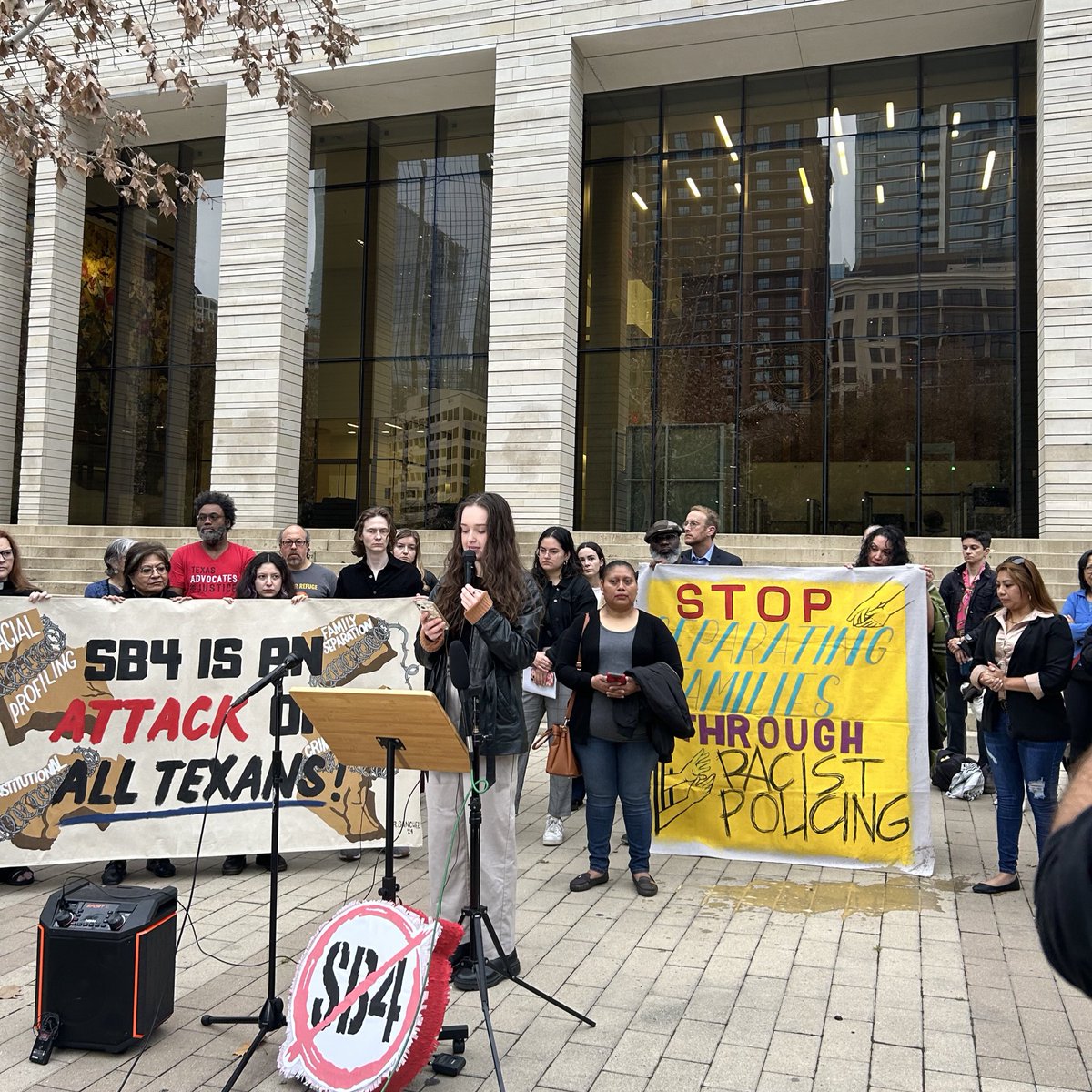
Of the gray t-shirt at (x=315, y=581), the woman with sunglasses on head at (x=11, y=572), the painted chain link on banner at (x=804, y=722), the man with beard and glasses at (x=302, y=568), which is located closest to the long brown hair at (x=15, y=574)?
the woman with sunglasses on head at (x=11, y=572)

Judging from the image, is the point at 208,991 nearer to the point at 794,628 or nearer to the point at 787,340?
the point at 794,628

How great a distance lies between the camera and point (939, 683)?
276 inches

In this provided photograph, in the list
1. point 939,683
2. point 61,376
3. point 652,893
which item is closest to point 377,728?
point 652,893

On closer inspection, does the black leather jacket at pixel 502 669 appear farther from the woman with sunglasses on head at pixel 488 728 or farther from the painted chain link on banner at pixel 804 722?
the painted chain link on banner at pixel 804 722

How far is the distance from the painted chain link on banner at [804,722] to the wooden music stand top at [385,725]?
3.31 meters

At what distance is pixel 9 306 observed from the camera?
75.4ft

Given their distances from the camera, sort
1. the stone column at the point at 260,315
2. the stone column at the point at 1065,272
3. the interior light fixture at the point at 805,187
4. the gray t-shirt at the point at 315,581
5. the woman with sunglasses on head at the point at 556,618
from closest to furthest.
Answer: the woman with sunglasses on head at the point at 556,618
the gray t-shirt at the point at 315,581
the stone column at the point at 1065,272
the stone column at the point at 260,315
the interior light fixture at the point at 805,187

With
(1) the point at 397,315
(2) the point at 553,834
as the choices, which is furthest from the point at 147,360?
(2) the point at 553,834

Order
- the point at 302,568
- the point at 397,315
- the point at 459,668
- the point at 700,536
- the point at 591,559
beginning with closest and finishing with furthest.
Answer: the point at 459,668, the point at 302,568, the point at 700,536, the point at 591,559, the point at 397,315

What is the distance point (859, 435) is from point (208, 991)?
57.3ft

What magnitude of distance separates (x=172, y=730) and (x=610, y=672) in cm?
286

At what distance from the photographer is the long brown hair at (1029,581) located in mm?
6215

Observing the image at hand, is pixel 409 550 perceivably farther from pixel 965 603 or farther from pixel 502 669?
pixel 965 603

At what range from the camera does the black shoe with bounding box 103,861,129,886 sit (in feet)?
20.5
